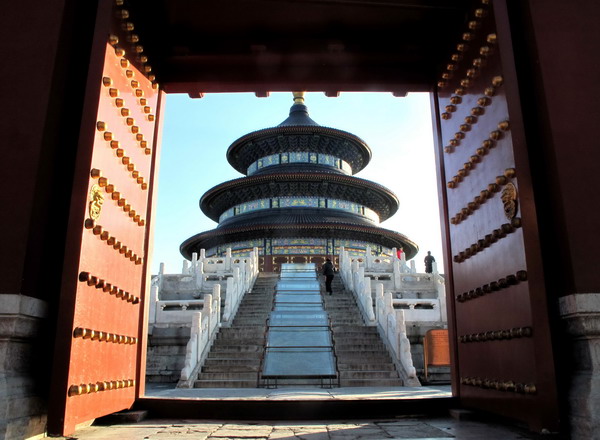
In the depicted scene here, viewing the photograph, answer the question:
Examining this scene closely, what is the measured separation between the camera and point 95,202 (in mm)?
3160

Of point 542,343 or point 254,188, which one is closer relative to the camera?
point 542,343

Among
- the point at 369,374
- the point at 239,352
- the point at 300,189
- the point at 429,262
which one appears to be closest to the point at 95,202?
the point at 369,374

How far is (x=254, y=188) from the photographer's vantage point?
2627 centimetres

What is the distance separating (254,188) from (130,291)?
884 inches

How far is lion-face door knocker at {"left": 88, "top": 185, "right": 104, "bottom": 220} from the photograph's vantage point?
3.11 metres

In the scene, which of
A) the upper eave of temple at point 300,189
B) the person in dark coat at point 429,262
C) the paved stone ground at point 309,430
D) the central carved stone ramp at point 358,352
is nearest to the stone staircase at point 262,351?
the central carved stone ramp at point 358,352

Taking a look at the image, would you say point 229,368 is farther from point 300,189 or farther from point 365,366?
point 300,189

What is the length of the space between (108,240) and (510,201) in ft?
8.20

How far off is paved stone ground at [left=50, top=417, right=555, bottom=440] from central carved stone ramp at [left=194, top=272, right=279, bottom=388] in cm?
488

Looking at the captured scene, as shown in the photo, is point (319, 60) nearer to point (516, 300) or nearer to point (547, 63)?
point (547, 63)

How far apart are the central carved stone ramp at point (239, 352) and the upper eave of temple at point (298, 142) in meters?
15.7

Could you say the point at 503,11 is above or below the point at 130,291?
above

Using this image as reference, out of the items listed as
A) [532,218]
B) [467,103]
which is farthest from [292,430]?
[467,103]

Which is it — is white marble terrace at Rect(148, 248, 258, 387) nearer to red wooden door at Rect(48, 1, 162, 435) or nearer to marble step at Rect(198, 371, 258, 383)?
marble step at Rect(198, 371, 258, 383)
